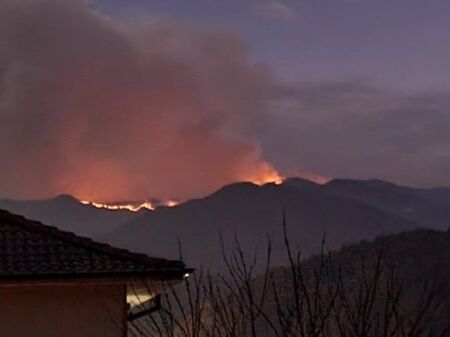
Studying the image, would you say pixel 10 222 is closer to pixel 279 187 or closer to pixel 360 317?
pixel 360 317

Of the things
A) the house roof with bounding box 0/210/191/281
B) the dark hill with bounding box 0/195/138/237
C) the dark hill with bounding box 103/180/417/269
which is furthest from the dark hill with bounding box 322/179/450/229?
the house roof with bounding box 0/210/191/281

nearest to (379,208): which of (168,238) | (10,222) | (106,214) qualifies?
(168,238)

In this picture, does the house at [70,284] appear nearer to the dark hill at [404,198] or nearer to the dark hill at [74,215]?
the dark hill at [74,215]

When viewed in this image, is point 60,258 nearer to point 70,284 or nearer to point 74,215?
point 70,284

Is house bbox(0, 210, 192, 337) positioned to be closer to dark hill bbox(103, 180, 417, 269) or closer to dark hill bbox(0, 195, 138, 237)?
dark hill bbox(0, 195, 138, 237)

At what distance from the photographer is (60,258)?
916 cm

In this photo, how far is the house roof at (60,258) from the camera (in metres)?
8.72

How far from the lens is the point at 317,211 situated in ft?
180

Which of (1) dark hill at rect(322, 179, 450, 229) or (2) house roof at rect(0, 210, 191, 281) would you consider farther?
(1) dark hill at rect(322, 179, 450, 229)

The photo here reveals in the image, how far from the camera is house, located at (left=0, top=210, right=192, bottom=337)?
342 inches

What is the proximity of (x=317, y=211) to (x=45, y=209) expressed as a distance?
885 inches

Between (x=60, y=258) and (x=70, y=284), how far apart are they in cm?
54

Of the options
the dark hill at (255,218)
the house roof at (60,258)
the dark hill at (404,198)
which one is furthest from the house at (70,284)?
the dark hill at (404,198)

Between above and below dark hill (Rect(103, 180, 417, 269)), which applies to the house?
below
